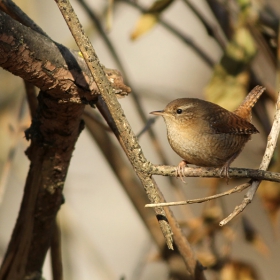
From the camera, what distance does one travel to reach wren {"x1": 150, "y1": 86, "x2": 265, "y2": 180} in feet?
7.75

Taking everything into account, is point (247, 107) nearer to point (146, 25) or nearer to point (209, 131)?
point (209, 131)

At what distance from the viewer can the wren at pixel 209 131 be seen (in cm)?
236

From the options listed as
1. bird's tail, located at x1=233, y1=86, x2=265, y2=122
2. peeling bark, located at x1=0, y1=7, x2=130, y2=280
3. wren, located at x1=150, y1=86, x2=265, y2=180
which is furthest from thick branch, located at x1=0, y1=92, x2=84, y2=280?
bird's tail, located at x1=233, y1=86, x2=265, y2=122

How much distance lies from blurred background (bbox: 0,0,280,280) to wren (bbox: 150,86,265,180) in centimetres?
8

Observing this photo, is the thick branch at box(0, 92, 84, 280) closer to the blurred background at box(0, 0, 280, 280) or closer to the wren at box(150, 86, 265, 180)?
the blurred background at box(0, 0, 280, 280)

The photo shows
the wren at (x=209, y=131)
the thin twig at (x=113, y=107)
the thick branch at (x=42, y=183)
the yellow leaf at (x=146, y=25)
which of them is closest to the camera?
the thin twig at (x=113, y=107)

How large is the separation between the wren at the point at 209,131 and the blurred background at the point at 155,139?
77 mm

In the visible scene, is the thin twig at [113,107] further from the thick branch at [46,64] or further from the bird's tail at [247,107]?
the bird's tail at [247,107]

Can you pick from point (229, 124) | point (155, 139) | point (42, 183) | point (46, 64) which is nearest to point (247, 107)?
point (229, 124)

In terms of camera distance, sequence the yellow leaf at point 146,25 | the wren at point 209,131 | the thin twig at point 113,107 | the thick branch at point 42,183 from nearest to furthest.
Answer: the thin twig at point 113,107, the thick branch at point 42,183, the wren at point 209,131, the yellow leaf at point 146,25

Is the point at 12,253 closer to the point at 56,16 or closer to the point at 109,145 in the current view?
the point at 109,145

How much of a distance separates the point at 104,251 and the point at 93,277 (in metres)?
0.34

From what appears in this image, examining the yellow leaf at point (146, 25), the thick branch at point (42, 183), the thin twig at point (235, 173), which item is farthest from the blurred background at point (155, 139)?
the thin twig at point (235, 173)

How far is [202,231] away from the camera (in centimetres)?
280
